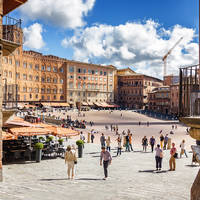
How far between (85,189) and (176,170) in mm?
5147

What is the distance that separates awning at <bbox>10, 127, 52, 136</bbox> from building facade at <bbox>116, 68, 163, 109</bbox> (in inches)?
3161

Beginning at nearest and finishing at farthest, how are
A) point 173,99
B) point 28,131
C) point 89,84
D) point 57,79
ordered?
1. point 28,131
2. point 57,79
3. point 173,99
4. point 89,84

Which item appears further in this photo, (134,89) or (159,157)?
(134,89)

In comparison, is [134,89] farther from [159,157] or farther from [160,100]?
[159,157]

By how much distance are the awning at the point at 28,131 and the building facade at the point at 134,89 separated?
8029 centimetres

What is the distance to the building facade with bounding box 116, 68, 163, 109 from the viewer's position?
92.4 metres

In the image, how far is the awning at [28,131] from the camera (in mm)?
12406

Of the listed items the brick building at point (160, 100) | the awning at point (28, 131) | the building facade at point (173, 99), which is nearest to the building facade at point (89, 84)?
the brick building at point (160, 100)

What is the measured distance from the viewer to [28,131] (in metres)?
12.7

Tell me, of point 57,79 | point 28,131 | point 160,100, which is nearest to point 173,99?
point 160,100

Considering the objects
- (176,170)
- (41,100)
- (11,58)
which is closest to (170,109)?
(41,100)

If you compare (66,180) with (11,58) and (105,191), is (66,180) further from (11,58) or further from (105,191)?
(11,58)

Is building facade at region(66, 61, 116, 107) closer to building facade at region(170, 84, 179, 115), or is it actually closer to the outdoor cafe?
building facade at region(170, 84, 179, 115)

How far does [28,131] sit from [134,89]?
8328 centimetres
